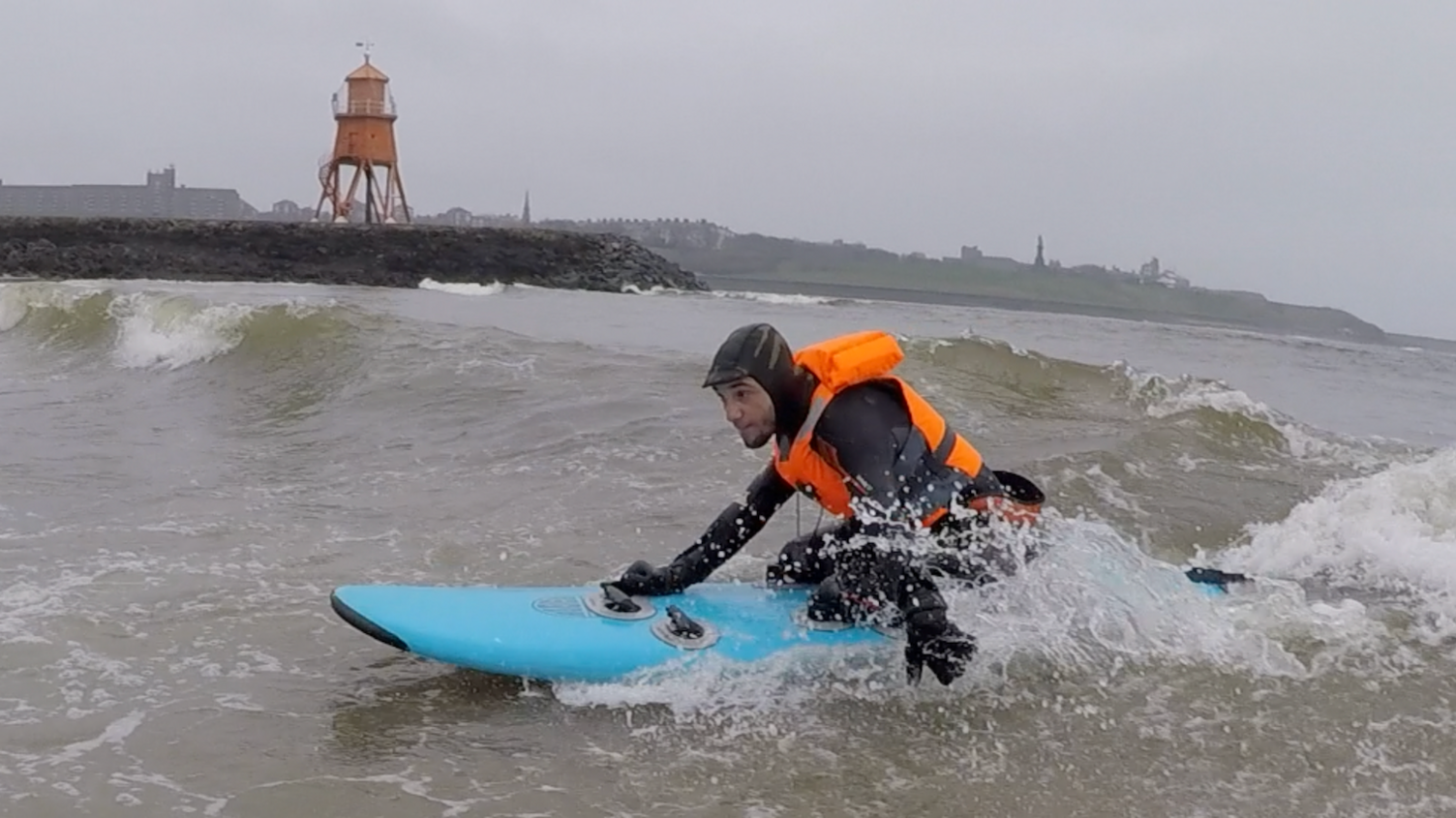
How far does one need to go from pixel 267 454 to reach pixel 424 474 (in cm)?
138

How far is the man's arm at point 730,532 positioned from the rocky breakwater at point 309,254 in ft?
121

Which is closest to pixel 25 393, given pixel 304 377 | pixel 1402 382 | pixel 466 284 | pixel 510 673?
pixel 304 377

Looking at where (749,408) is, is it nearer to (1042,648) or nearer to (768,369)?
(768,369)

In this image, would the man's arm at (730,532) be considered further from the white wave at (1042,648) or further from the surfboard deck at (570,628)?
the white wave at (1042,648)

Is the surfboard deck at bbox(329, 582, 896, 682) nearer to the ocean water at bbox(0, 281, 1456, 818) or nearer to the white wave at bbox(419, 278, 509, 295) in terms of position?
the ocean water at bbox(0, 281, 1456, 818)

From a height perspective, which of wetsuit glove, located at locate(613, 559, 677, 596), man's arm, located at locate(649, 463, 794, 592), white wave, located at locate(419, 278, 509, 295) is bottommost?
wetsuit glove, located at locate(613, 559, 677, 596)

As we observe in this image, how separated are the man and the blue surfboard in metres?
0.14

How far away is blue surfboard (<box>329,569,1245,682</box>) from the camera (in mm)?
4176

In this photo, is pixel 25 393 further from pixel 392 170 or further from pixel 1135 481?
pixel 392 170

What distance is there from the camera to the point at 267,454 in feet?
27.7

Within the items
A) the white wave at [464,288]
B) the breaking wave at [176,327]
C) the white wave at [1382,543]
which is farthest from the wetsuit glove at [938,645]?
the white wave at [464,288]

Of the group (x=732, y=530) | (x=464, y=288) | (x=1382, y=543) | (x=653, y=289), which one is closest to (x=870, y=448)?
(x=732, y=530)

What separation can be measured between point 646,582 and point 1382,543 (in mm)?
A: 3942

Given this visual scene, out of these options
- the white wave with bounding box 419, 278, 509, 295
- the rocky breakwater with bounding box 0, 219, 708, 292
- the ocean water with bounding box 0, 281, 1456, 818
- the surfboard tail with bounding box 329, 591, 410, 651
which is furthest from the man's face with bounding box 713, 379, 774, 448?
the rocky breakwater with bounding box 0, 219, 708, 292
